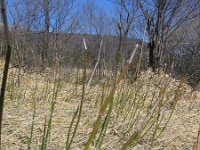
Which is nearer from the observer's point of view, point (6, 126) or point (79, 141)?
point (79, 141)

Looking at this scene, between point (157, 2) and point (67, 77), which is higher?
point (157, 2)

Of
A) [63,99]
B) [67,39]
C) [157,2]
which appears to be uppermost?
[157,2]

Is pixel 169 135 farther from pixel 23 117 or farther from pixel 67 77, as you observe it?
pixel 67 77

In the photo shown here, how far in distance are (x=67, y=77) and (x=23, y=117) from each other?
3423 mm

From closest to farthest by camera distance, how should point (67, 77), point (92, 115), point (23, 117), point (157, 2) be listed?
point (23, 117), point (92, 115), point (67, 77), point (157, 2)

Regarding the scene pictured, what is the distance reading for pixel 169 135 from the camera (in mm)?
A: 2465

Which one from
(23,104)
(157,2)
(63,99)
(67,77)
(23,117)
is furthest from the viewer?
(157,2)

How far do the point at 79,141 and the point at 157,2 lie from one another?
7.16 m

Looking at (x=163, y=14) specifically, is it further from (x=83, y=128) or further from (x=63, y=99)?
(x=83, y=128)

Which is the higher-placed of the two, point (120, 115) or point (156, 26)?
point (156, 26)

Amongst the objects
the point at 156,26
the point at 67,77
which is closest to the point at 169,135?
the point at 67,77

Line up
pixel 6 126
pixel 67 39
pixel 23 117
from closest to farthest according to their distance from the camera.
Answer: pixel 6 126, pixel 23 117, pixel 67 39

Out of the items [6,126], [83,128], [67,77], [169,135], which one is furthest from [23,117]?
[67,77]

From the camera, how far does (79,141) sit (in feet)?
7.04
